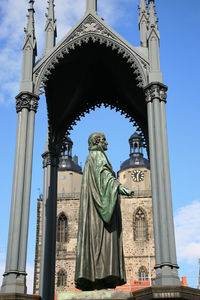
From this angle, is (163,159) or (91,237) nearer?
(91,237)

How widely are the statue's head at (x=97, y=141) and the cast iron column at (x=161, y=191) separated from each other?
2615 millimetres

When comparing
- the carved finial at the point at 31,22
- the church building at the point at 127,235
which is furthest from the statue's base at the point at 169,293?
the church building at the point at 127,235

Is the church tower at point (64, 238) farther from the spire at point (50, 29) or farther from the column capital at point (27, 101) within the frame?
the column capital at point (27, 101)

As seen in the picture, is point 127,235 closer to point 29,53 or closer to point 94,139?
point 29,53

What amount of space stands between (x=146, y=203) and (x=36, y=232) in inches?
747

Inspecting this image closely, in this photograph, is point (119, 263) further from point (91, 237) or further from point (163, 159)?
point (163, 159)

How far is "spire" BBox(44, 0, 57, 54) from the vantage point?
15878 mm

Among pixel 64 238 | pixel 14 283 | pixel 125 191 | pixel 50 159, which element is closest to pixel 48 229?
pixel 50 159

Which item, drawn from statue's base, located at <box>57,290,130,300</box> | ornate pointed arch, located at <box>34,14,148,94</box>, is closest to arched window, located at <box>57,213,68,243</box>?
ornate pointed arch, located at <box>34,14,148,94</box>

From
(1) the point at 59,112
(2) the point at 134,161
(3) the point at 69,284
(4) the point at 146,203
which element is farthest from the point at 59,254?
(1) the point at 59,112

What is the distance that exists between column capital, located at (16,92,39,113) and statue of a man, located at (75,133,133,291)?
4261mm

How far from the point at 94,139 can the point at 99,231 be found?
2267 mm

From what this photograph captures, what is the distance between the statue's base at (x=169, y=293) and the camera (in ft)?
33.3

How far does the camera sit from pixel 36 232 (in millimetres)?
73438
